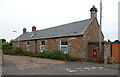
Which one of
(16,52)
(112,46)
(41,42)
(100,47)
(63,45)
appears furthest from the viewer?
(16,52)

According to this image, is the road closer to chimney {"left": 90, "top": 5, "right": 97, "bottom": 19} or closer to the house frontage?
the house frontage

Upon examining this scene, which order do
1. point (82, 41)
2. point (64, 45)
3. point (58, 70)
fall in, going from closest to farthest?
point (58, 70)
point (82, 41)
point (64, 45)

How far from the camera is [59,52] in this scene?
67.0 feet

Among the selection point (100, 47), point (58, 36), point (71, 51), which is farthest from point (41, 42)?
point (100, 47)

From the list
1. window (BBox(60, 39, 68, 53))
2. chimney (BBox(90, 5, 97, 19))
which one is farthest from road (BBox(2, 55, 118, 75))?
chimney (BBox(90, 5, 97, 19))

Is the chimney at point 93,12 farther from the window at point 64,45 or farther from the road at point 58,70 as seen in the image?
the road at point 58,70

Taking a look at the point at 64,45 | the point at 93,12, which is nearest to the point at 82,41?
the point at 64,45

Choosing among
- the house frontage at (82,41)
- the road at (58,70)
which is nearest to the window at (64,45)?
the house frontage at (82,41)

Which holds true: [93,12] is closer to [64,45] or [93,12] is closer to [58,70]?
[64,45]

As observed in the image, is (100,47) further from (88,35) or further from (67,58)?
(67,58)

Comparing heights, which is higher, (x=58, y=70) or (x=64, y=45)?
(x=64, y=45)

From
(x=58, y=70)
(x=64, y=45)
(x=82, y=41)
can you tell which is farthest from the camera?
(x=64, y=45)

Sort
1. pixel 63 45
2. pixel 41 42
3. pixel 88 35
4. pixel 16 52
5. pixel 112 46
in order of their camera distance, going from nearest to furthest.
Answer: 1. pixel 112 46
2. pixel 88 35
3. pixel 63 45
4. pixel 41 42
5. pixel 16 52

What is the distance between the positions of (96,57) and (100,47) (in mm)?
1887
